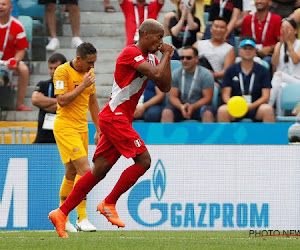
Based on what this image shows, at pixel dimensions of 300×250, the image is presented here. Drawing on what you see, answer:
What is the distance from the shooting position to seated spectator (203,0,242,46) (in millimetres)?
13719

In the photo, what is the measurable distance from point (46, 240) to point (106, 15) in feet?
26.0

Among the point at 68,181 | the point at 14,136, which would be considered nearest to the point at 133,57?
the point at 68,181

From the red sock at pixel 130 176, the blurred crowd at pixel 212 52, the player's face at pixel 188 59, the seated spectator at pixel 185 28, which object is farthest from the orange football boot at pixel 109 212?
the seated spectator at pixel 185 28

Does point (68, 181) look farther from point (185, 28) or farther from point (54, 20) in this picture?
point (54, 20)

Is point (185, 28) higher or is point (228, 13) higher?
point (228, 13)

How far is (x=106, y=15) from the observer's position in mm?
15617

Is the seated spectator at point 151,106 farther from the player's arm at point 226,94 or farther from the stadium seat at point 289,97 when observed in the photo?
the stadium seat at point 289,97

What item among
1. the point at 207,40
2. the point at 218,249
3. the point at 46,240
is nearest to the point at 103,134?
the point at 46,240

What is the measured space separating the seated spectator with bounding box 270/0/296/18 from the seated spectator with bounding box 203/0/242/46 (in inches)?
23.7

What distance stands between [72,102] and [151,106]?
3.07 meters

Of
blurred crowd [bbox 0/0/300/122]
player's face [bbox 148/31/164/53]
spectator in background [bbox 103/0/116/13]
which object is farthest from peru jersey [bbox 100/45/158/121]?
spectator in background [bbox 103/0/116/13]

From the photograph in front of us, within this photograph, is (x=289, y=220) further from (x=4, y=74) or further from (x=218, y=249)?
(x=4, y=74)

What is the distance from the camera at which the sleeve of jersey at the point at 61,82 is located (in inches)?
377

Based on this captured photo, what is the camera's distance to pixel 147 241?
8.41 meters
